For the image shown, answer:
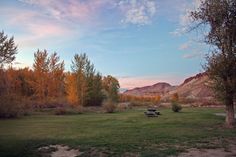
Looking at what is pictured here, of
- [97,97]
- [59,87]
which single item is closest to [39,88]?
[59,87]

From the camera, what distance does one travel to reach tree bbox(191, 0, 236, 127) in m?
21.7

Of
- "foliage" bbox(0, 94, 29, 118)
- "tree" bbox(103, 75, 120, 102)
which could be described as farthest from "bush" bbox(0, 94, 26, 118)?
"tree" bbox(103, 75, 120, 102)

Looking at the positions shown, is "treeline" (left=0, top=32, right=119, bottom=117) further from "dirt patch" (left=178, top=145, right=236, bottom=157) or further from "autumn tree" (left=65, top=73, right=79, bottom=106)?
"dirt patch" (left=178, top=145, right=236, bottom=157)

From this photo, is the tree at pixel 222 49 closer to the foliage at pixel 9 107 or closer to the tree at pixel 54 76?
the foliage at pixel 9 107

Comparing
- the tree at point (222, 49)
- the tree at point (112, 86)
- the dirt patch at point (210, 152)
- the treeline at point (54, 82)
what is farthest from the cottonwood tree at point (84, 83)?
the dirt patch at point (210, 152)

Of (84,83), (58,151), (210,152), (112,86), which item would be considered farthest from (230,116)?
(112,86)

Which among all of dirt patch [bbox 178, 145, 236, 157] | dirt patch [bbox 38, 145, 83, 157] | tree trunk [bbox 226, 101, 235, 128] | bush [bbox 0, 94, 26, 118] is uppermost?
A: bush [bbox 0, 94, 26, 118]

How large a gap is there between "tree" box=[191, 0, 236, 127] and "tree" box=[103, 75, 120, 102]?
178ft

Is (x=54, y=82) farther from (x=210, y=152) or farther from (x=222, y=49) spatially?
(x=210, y=152)

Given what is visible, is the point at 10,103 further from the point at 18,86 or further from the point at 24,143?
the point at 18,86

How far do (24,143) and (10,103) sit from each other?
2171 cm

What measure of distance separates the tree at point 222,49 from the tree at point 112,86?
54287 millimetres

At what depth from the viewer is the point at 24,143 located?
1497cm

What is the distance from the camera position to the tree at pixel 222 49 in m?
21.7
